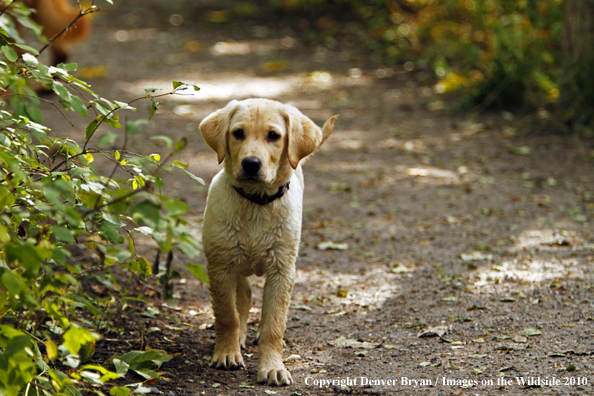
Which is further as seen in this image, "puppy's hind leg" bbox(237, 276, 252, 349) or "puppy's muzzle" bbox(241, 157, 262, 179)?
"puppy's hind leg" bbox(237, 276, 252, 349)

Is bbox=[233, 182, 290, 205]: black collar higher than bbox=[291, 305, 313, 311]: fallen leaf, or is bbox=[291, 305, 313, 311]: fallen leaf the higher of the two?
bbox=[233, 182, 290, 205]: black collar

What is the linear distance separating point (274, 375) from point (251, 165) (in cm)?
109

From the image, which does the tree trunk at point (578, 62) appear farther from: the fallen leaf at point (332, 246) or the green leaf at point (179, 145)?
the green leaf at point (179, 145)

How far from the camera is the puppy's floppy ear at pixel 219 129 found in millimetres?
3457

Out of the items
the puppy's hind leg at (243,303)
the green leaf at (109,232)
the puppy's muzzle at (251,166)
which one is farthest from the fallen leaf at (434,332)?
the green leaf at (109,232)

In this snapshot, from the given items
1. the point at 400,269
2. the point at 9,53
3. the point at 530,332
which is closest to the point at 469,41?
the point at 400,269

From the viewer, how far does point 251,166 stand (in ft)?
10.6

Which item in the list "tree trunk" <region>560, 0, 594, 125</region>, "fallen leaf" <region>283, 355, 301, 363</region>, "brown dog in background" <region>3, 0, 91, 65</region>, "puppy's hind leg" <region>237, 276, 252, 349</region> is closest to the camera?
"fallen leaf" <region>283, 355, 301, 363</region>

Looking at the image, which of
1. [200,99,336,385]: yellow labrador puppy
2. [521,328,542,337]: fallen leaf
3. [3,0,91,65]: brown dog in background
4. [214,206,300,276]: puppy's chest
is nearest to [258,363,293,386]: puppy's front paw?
[200,99,336,385]: yellow labrador puppy

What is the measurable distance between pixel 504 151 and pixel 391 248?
140 inches

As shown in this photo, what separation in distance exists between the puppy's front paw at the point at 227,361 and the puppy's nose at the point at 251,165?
104 centimetres

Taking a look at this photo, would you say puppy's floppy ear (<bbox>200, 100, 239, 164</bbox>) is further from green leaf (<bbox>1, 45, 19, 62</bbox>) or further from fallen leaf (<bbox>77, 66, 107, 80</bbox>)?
fallen leaf (<bbox>77, 66, 107, 80</bbox>)

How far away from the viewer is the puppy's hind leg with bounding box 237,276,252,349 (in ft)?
12.6

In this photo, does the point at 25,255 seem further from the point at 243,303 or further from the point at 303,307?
the point at 303,307
